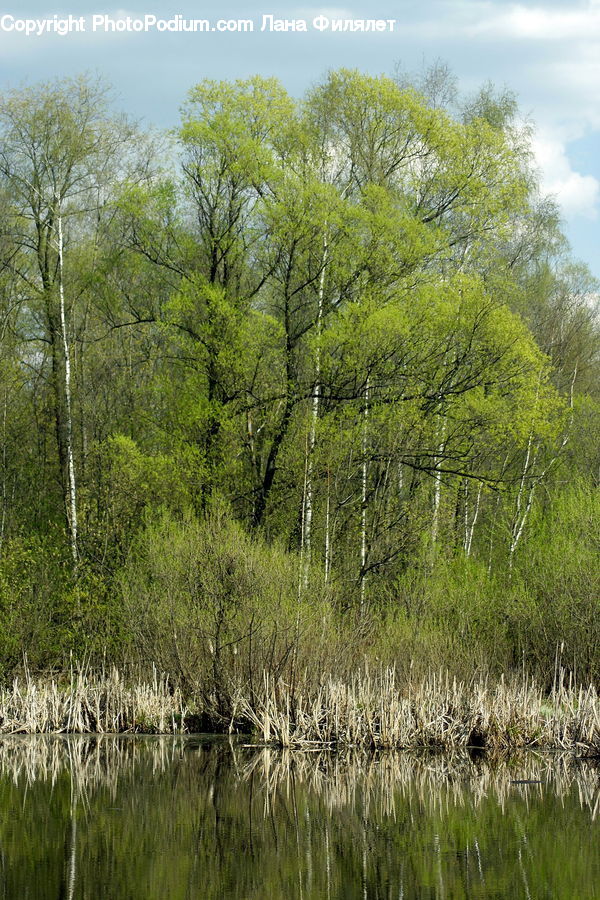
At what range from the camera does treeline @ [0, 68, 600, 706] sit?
2055 cm

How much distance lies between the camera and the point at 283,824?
1279cm

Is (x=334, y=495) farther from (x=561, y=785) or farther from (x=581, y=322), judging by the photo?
(x=581, y=322)

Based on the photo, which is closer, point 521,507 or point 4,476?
point 4,476

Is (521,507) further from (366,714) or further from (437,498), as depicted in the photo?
(366,714)

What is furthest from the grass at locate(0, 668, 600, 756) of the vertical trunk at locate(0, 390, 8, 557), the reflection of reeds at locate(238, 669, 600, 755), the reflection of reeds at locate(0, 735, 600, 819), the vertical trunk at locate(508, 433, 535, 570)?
the vertical trunk at locate(508, 433, 535, 570)

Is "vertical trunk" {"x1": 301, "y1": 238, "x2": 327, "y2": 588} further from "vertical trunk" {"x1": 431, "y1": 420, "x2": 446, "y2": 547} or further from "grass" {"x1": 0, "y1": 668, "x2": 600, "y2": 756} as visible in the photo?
"grass" {"x1": 0, "y1": 668, "x2": 600, "y2": 756}

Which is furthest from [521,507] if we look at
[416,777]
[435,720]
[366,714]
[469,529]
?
[416,777]

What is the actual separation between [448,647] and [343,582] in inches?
146

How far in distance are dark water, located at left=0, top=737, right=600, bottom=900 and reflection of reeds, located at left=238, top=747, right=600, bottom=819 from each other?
0.04 meters

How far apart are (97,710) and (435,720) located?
5259 mm

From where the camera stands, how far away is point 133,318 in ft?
95.1

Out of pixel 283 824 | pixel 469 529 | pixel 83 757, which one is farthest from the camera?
pixel 469 529

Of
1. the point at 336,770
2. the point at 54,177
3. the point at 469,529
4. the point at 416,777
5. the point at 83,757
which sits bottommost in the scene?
the point at 83,757

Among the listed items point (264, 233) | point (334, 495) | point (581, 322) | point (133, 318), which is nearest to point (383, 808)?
point (334, 495)
